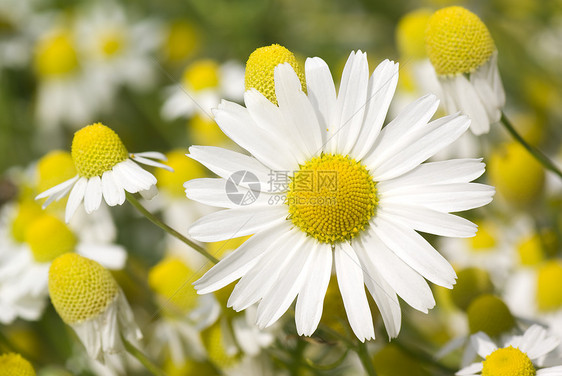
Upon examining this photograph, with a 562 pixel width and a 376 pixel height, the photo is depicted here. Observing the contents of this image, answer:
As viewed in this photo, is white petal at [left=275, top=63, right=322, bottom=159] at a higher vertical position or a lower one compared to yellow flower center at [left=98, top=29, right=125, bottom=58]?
higher

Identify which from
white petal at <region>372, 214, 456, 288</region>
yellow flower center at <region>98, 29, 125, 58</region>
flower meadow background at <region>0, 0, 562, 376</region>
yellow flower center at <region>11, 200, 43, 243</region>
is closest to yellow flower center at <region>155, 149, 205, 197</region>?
flower meadow background at <region>0, 0, 562, 376</region>

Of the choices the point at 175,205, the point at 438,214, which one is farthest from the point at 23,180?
the point at 438,214

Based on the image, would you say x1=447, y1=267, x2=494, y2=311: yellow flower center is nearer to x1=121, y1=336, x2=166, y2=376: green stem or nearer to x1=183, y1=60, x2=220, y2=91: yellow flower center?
x1=121, y1=336, x2=166, y2=376: green stem

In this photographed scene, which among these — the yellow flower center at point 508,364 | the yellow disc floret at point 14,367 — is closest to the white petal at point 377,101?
the yellow flower center at point 508,364

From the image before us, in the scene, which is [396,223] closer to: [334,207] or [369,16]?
[334,207]

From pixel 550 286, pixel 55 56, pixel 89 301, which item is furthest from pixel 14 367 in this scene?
pixel 55 56

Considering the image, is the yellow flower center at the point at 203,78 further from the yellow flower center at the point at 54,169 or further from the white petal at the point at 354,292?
the white petal at the point at 354,292

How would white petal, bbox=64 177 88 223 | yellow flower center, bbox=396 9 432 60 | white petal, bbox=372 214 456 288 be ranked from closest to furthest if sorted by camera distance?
white petal, bbox=372 214 456 288 < white petal, bbox=64 177 88 223 < yellow flower center, bbox=396 9 432 60
